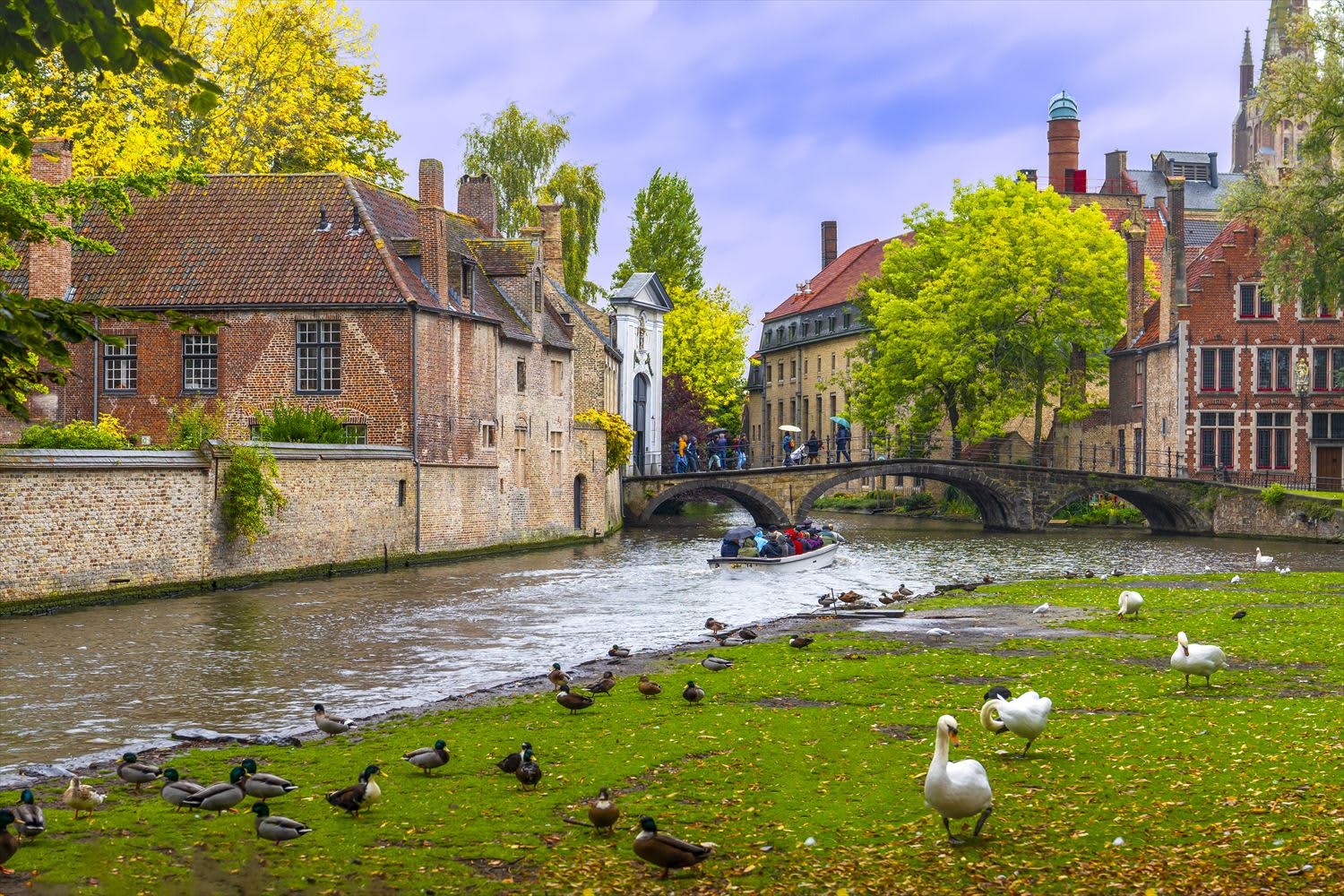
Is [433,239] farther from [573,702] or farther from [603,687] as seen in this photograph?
[573,702]

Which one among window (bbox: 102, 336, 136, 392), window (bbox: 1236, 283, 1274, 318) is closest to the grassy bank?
window (bbox: 102, 336, 136, 392)

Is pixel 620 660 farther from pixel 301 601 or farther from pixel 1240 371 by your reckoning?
pixel 1240 371

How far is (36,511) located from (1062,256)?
4371 cm

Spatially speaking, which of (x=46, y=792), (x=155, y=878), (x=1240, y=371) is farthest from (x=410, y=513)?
(x=1240, y=371)

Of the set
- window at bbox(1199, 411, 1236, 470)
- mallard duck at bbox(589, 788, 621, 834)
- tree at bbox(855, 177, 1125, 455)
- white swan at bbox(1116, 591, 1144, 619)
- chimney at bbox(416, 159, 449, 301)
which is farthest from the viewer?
tree at bbox(855, 177, 1125, 455)

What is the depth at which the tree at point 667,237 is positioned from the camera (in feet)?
275

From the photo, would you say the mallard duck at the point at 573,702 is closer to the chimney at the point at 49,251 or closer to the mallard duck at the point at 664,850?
the mallard duck at the point at 664,850

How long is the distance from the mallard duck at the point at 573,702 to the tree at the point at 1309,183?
34345mm

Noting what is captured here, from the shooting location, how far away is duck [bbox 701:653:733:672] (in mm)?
19172

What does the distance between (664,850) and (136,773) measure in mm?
5580

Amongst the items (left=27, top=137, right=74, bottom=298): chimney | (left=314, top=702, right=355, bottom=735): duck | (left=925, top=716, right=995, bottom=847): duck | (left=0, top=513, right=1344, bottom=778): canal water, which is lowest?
(left=0, top=513, right=1344, bottom=778): canal water

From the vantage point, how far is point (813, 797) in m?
11.0

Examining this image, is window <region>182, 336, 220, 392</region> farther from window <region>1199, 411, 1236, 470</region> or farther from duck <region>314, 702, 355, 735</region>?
window <region>1199, 411, 1236, 470</region>

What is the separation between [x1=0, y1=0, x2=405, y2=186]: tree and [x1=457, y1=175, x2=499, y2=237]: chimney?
418 cm
